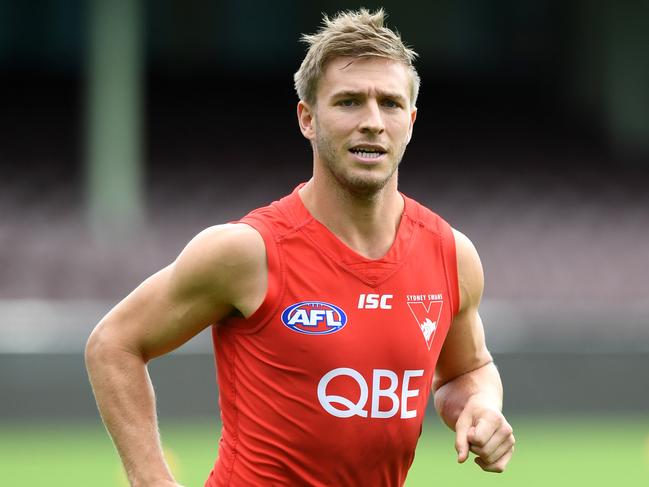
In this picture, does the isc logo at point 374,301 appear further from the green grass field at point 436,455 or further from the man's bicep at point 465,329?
the green grass field at point 436,455

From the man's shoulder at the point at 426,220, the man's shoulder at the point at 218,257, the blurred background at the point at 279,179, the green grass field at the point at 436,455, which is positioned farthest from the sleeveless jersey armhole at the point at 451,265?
the blurred background at the point at 279,179

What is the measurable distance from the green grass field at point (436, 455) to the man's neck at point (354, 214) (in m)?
5.55

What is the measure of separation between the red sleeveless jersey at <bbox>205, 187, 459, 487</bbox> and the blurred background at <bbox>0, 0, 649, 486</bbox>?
18.8 ft

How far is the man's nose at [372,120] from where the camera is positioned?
3.75 meters

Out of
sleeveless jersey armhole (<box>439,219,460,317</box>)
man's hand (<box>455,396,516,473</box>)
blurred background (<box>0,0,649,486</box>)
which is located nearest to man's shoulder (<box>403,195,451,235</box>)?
sleeveless jersey armhole (<box>439,219,460,317</box>)

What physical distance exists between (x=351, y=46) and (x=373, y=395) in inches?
39.6

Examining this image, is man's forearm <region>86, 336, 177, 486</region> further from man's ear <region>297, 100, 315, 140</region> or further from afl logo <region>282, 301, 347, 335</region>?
man's ear <region>297, 100, 315, 140</region>

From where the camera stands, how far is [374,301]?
12.7ft

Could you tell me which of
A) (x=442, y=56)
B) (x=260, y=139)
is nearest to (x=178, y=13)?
(x=260, y=139)

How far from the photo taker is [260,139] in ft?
65.3

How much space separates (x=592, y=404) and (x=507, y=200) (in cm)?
557

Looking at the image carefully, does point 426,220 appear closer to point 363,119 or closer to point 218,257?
point 363,119

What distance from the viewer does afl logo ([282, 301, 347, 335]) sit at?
3787 mm

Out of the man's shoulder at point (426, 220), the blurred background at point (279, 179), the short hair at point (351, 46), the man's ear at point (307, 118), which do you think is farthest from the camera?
the blurred background at point (279, 179)
